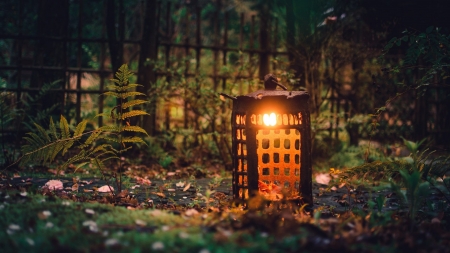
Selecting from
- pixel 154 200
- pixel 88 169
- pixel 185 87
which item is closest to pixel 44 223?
pixel 154 200

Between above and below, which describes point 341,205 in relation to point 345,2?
below

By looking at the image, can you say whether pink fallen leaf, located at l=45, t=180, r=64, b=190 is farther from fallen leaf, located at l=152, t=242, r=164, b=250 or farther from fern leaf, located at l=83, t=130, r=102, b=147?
fallen leaf, located at l=152, t=242, r=164, b=250

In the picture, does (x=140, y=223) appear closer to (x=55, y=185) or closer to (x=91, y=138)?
(x=91, y=138)

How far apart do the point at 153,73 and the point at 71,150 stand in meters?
1.84

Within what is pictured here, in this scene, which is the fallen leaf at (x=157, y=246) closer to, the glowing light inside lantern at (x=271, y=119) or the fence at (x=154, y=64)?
the glowing light inside lantern at (x=271, y=119)

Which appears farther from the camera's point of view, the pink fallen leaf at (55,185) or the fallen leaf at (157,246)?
the pink fallen leaf at (55,185)

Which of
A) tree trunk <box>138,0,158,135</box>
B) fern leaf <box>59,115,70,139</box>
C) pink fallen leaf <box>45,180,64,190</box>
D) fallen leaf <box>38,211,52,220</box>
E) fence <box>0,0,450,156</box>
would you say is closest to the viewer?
fallen leaf <box>38,211,52,220</box>

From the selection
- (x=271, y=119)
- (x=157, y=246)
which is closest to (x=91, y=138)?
(x=271, y=119)

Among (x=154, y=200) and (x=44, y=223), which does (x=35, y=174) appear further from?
(x=44, y=223)

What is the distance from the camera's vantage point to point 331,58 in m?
8.13

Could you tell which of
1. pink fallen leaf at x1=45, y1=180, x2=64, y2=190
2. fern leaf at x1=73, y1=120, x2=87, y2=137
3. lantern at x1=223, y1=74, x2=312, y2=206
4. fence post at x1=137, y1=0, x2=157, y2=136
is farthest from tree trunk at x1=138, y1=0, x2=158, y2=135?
lantern at x1=223, y1=74, x2=312, y2=206

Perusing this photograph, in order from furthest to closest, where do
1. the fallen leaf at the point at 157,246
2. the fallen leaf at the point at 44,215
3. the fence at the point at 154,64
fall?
the fence at the point at 154,64
the fallen leaf at the point at 44,215
the fallen leaf at the point at 157,246

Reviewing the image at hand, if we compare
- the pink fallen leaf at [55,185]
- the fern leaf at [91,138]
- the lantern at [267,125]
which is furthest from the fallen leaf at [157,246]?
the pink fallen leaf at [55,185]

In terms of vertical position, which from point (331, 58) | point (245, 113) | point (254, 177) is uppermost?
point (331, 58)
